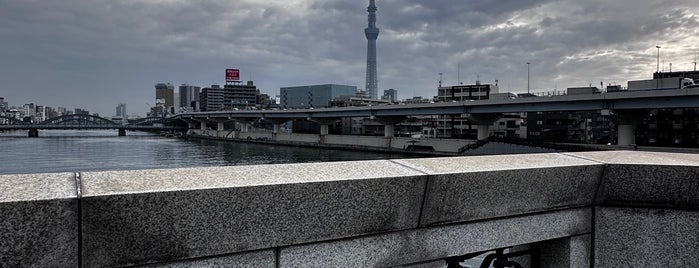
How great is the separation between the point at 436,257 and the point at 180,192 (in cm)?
158

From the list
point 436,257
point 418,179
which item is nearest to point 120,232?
point 418,179

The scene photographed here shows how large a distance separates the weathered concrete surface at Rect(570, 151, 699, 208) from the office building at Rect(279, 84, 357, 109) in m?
178

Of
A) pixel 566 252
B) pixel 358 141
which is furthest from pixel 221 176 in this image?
pixel 358 141

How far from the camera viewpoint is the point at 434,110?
6750 centimetres

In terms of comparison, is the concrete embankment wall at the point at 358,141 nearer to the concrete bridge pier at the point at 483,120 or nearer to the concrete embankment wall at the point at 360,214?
the concrete bridge pier at the point at 483,120

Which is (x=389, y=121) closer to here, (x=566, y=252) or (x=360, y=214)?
(x=566, y=252)

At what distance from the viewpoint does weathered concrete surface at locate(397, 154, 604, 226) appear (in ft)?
9.02

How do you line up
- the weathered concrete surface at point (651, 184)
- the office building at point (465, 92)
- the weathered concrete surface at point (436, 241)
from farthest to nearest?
the office building at point (465, 92) < the weathered concrete surface at point (651, 184) < the weathered concrete surface at point (436, 241)

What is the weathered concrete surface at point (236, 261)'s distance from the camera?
7.16 feet

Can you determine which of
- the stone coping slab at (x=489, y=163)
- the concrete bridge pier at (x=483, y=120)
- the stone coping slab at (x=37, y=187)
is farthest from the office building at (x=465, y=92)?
the stone coping slab at (x=37, y=187)

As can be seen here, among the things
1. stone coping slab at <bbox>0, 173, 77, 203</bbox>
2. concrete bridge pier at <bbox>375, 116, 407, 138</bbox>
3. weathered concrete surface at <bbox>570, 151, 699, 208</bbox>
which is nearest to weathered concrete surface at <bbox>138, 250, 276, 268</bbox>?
→ stone coping slab at <bbox>0, 173, 77, 203</bbox>

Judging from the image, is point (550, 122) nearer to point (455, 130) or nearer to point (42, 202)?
point (455, 130)

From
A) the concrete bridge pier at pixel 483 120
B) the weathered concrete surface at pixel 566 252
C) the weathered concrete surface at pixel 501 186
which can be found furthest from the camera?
the concrete bridge pier at pixel 483 120

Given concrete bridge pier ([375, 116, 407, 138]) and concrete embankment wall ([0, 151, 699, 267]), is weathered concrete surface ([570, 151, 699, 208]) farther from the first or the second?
concrete bridge pier ([375, 116, 407, 138])
